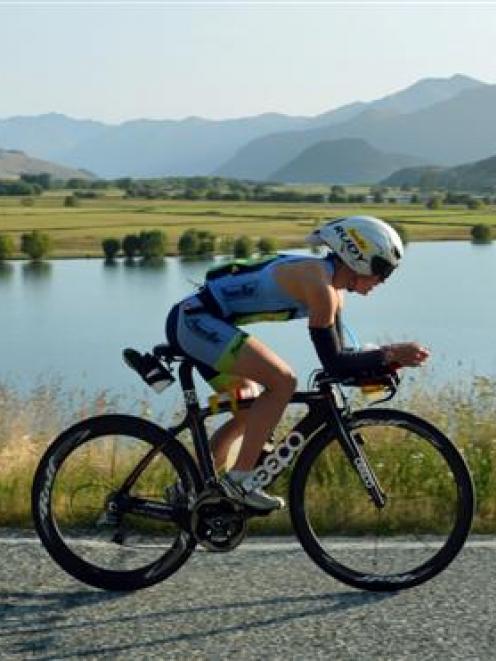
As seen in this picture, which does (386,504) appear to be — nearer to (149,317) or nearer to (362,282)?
(362,282)

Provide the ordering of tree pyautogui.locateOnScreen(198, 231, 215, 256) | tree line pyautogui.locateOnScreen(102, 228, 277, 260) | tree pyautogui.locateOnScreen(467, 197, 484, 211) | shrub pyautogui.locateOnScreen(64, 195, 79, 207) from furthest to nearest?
shrub pyautogui.locateOnScreen(64, 195, 79, 207), tree pyautogui.locateOnScreen(467, 197, 484, 211), tree line pyautogui.locateOnScreen(102, 228, 277, 260), tree pyautogui.locateOnScreen(198, 231, 215, 256)

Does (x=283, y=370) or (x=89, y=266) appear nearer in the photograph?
(x=283, y=370)

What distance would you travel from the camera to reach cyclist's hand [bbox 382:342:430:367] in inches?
152

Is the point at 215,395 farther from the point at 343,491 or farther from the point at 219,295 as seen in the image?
the point at 343,491

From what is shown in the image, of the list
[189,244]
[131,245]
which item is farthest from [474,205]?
[131,245]

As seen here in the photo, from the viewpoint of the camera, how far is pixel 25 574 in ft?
13.2

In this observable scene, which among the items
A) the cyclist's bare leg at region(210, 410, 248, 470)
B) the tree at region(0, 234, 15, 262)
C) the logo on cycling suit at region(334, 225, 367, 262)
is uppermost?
the logo on cycling suit at region(334, 225, 367, 262)

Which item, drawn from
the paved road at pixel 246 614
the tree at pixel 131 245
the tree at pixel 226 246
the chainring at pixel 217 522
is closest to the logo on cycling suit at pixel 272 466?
the chainring at pixel 217 522

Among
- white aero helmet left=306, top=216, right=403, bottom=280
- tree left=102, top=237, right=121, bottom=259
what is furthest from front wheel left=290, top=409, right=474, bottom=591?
tree left=102, top=237, right=121, bottom=259

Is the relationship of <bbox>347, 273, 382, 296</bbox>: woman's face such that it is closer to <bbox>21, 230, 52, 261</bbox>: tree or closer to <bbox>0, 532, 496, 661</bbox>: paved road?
<bbox>0, 532, 496, 661</bbox>: paved road

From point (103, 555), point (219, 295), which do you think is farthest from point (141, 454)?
point (219, 295)

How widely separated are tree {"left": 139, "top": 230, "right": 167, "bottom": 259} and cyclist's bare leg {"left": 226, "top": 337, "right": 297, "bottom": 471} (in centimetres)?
5968

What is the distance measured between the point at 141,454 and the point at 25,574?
721 millimetres

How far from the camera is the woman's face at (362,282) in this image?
3.88m
